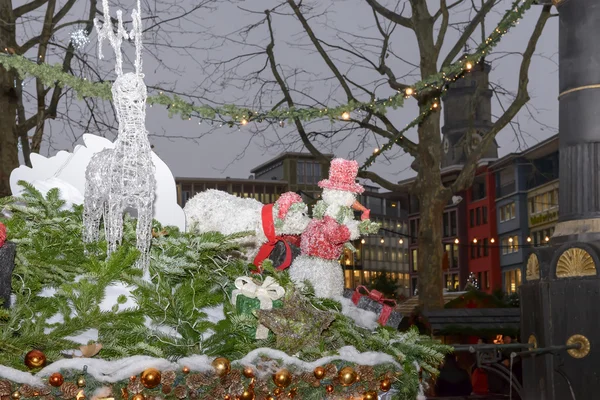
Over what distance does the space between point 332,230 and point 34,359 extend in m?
1.98

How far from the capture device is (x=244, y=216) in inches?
155

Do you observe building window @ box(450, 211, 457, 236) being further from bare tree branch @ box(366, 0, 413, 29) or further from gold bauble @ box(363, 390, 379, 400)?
gold bauble @ box(363, 390, 379, 400)

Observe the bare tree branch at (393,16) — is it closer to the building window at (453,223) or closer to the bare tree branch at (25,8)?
the bare tree branch at (25,8)

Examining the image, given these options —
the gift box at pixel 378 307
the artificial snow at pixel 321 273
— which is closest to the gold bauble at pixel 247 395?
the gift box at pixel 378 307

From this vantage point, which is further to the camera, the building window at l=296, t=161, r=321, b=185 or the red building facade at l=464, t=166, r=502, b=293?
the building window at l=296, t=161, r=321, b=185

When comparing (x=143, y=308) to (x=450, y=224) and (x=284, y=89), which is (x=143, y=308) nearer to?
(x=284, y=89)

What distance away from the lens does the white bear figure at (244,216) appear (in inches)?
141

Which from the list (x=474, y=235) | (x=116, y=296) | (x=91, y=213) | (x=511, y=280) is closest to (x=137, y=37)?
(x=91, y=213)

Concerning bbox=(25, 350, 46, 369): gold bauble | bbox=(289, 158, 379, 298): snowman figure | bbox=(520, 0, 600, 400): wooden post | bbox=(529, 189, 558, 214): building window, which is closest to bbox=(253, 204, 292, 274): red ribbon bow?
bbox=(289, 158, 379, 298): snowman figure

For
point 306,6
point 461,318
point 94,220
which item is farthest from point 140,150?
point 306,6

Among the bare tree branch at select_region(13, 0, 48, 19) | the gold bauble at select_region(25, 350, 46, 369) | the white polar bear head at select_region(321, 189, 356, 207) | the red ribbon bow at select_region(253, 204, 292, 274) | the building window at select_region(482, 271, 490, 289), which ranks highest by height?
the bare tree branch at select_region(13, 0, 48, 19)

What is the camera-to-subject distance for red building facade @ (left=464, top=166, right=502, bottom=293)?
4812cm

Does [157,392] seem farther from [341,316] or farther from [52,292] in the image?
[341,316]

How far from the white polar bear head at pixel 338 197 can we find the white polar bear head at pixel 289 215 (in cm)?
18
